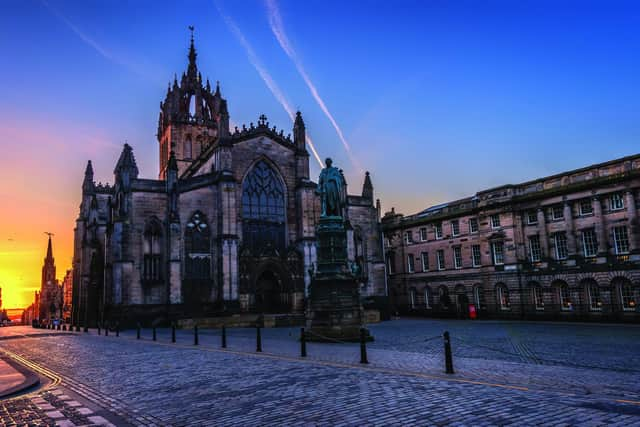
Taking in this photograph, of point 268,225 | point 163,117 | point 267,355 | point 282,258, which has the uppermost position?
point 163,117

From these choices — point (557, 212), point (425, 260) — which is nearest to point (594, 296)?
point (557, 212)

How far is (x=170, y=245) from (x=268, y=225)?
8.84 meters

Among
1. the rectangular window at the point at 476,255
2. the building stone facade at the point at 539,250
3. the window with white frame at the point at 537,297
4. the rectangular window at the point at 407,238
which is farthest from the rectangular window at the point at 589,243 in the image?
Answer: the rectangular window at the point at 407,238

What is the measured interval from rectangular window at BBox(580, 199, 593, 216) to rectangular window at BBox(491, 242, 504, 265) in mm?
7195

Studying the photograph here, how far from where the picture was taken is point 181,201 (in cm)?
3875

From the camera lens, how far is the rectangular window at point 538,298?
127 ft

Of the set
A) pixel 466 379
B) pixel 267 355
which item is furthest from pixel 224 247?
pixel 466 379

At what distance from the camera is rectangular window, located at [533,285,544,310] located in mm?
38594

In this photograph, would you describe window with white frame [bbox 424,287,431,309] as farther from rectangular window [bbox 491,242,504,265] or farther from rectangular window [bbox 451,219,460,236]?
rectangular window [bbox 491,242,504,265]

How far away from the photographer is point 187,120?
205 ft

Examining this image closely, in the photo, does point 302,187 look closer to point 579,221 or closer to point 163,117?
point 579,221

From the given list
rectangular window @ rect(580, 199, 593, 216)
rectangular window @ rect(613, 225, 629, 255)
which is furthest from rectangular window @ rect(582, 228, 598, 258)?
rectangular window @ rect(613, 225, 629, 255)

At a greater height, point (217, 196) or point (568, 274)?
point (217, 196)

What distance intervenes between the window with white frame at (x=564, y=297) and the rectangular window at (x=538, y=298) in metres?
1.55
